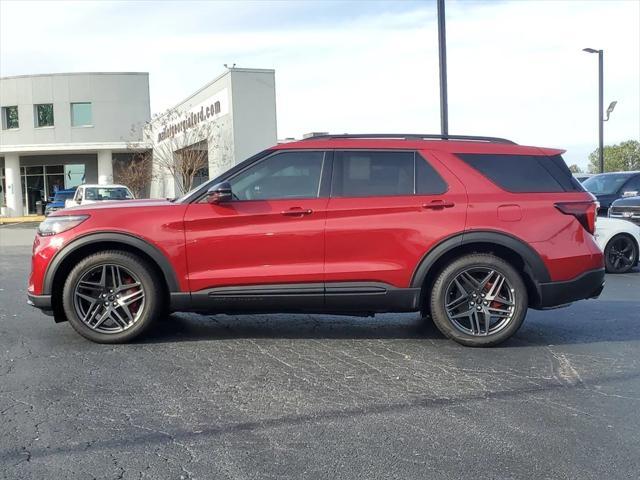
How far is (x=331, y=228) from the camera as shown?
5.55m

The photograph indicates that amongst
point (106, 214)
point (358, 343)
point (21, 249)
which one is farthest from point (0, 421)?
point (21, 249)

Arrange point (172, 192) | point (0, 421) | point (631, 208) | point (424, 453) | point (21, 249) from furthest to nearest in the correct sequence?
point (172, 192) → point (21, 249) → point (631, 208) → point (0, 421) → point (424, 453)

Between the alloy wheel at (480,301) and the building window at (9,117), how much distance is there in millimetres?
36461

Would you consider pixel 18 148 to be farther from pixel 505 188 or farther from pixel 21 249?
pixel 505 188

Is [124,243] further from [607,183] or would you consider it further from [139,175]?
[139,175]

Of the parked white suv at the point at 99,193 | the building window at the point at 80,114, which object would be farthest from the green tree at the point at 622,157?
the parked white suv at the point at 99,193

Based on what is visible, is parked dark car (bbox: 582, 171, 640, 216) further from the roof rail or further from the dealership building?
the dealership building

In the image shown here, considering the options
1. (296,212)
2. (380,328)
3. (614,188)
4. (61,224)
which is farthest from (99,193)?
(296,212)

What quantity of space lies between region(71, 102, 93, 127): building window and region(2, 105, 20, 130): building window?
3.59 meters

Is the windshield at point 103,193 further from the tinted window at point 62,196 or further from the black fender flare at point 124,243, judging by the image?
the black fender flare at point 124,243

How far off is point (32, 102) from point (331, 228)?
35.2 metres

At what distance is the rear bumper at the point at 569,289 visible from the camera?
5.68 metres

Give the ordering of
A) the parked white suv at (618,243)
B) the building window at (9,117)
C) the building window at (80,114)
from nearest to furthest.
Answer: the parked white suv at (618,243), the building window at (80,114), the building window at (9,117)

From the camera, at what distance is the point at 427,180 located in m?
5.75
